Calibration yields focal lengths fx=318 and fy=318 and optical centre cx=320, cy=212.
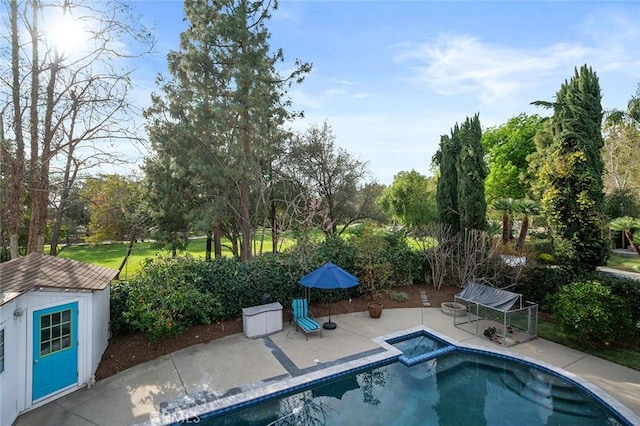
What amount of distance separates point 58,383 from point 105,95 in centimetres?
907

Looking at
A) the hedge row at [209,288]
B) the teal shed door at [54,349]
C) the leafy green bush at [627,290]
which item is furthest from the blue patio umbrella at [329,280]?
the leafy green bush at [627,290]

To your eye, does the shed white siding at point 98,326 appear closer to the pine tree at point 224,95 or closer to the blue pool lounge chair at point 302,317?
the blue pool lounge chair at point 302,317

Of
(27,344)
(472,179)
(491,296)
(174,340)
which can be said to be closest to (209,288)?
(174,340)

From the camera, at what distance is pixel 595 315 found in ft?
28.9

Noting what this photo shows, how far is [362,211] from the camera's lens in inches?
951

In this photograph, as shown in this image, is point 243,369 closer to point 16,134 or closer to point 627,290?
point 16,134

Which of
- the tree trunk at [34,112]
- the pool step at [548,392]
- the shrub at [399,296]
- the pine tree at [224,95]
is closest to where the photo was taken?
the pool step at [548,392]

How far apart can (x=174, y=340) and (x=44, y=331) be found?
11.6 feet

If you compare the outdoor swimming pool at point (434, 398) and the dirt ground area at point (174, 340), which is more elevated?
the dirt ground area at point (174, 340)

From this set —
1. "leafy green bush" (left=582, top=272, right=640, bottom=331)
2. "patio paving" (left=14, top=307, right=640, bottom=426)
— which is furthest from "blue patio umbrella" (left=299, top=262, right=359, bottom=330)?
"leafy green bush" (left=582, top=272, right=640, bottom=331)

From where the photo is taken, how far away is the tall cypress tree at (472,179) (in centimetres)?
1551

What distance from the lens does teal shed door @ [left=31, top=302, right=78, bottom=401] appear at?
22.0 feet

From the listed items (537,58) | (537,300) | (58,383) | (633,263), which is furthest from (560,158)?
(633,263)

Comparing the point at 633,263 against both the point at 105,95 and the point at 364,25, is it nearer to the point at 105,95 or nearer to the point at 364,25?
the point at 364,25
